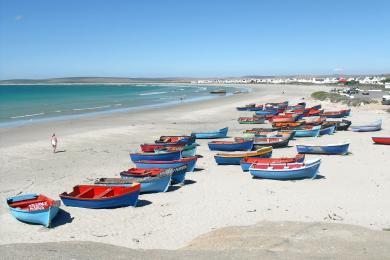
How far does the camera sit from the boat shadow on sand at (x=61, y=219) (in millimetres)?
13250

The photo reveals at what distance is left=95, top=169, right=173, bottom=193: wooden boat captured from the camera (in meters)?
16.0

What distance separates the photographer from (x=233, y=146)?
2372cm

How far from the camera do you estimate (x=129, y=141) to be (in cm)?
2908

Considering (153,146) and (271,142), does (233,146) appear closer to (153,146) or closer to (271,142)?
(271,142)

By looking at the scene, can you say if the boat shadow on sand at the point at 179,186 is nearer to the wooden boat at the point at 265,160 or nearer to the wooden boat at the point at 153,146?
the wooden boat at the point at 265,160

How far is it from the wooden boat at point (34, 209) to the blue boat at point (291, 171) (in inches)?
322

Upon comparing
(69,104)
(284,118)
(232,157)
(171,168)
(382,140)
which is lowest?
(69,104)

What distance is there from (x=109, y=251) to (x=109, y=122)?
3137cm

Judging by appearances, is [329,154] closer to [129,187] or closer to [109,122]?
[129,187]

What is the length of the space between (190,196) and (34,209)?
5.45 metres

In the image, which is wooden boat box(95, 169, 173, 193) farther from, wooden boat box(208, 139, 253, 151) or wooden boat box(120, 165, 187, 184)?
wooden boat box(208, 139, 253, 151)

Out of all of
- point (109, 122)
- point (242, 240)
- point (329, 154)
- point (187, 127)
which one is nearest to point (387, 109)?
point (187, 127)

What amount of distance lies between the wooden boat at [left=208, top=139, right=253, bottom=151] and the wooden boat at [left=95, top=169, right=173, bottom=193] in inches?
308

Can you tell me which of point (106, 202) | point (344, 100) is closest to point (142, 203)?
point (106, 202)
